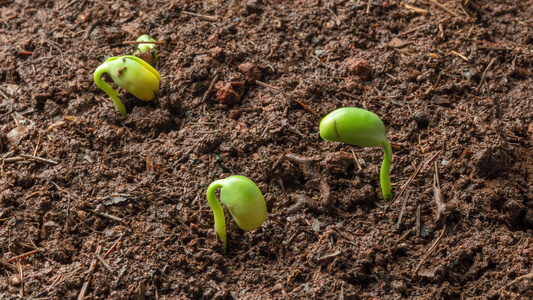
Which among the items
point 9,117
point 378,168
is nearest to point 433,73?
point 378,168

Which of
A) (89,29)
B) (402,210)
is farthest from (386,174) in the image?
(89,29)

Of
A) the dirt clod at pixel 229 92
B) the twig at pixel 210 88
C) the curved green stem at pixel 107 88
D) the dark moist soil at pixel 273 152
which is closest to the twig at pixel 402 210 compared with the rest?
the dark moist soil at pixel 273 152

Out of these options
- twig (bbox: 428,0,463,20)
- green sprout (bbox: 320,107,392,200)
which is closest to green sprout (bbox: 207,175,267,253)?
green sprout (bbox: 320,107,392,200)

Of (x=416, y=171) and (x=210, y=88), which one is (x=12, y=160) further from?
(x=416, y=171)

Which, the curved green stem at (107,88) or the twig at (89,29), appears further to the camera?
the twig at (89,29)

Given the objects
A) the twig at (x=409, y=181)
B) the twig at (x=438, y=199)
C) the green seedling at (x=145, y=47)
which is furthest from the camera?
the green seedling at (x=145, y=47)

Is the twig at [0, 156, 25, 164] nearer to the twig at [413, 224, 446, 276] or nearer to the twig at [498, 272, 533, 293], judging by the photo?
the twig at [413, 224, 446, 276]

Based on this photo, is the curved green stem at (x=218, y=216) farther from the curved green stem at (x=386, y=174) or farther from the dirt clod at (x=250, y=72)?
the dirt clod at (x=250, y=72)
